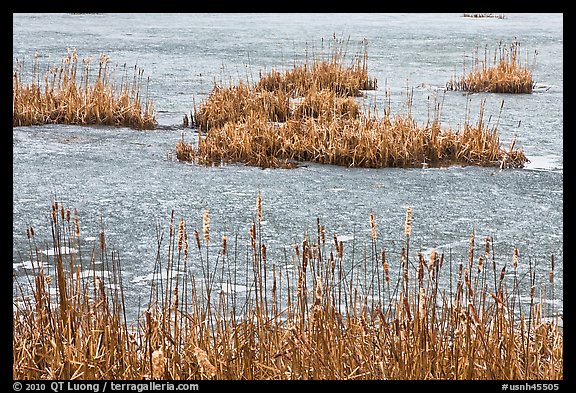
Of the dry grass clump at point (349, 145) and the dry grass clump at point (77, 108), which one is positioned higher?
the dry grass clump at point (77, 108)

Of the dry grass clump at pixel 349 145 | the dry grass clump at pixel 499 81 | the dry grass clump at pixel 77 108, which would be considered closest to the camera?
the dry grass clump at pixel 349 145

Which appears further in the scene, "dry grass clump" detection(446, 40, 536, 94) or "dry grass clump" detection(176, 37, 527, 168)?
"dry grass clump" detection(446, 40, 536, 94)

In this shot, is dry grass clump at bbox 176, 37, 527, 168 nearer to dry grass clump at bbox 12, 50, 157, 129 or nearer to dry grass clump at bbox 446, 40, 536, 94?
dry grass clump at bbox 12, 50, 157, 129

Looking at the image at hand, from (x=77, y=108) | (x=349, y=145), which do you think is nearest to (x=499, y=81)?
(x=349, y=145)

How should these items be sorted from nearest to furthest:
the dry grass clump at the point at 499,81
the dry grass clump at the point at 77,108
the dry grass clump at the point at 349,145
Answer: the dry grass clump at the point at 349,145 → the dry grass clump at the point at 77,108 → the dry grass clump at the point at 499,81

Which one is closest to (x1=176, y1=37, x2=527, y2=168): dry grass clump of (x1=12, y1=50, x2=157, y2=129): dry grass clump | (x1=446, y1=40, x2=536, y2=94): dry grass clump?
(x1=12, y1=50, x2=157, y2=129): dry grass clump

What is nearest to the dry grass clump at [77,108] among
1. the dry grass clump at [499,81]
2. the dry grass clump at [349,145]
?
the dry grass clump at [349,145]

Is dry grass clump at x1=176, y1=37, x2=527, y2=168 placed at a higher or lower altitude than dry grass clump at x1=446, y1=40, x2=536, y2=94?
lower

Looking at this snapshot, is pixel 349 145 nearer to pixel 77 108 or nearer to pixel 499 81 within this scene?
pixel 77 108

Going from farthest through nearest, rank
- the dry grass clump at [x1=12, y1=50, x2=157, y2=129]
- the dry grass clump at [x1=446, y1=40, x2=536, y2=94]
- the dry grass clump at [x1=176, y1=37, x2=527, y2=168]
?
the dry grass clump at [x1=446, y1=40, x2=536, y2=94], the dry grass clump at [x1=12, y1=50, x2=157, y2=129], the dry grass clump at [x1=176, y1=37, x2=527, y2=168]

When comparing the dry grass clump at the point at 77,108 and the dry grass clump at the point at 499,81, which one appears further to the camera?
the dry grass clump at the point at 499,81

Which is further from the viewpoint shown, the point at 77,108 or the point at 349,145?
→ the point at 77,108

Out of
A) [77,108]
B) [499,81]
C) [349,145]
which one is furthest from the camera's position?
[499,81]

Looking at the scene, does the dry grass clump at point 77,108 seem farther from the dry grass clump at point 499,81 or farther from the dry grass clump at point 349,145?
the dry grass clump at point 499,81
